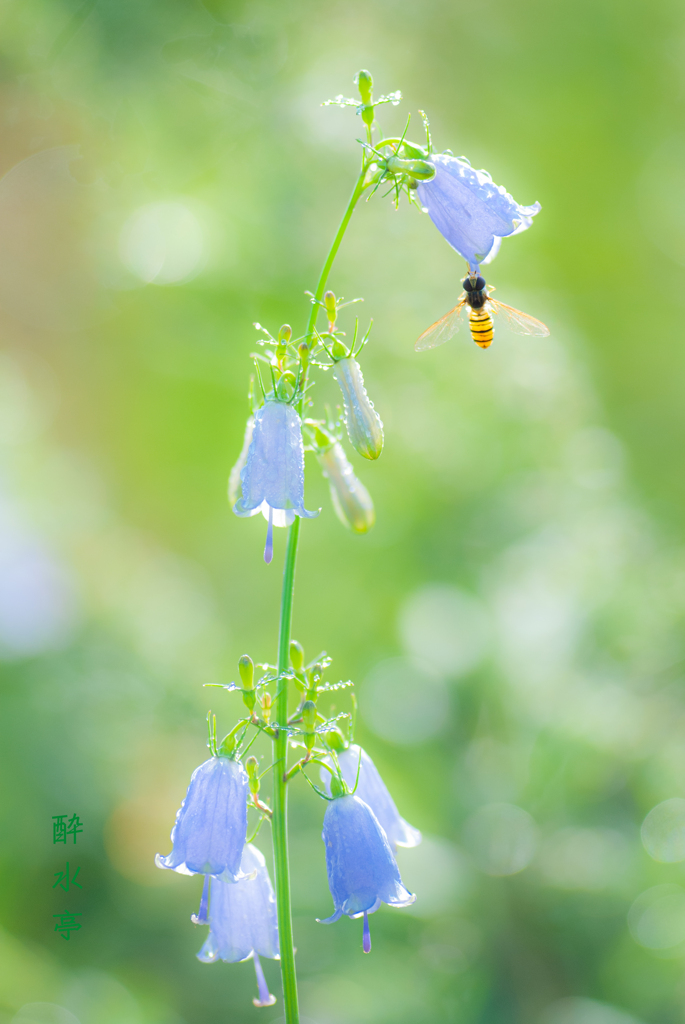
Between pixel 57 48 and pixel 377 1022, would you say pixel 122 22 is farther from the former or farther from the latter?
pixel 377 1022

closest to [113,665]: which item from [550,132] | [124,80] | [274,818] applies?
[274,818]

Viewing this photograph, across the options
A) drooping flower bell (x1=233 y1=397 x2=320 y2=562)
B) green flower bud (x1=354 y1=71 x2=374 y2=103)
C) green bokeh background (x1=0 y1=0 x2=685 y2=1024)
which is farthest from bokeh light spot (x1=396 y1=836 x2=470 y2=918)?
green flower bud (x1=354 y1=71 x2=374 y2=103)

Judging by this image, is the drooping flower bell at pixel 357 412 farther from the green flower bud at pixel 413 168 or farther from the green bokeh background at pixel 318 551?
the green bokeh background at pixel 318 551

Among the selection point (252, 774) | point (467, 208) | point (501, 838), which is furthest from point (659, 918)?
point (467, 208)

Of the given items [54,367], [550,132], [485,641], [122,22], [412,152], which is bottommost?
[412,152]

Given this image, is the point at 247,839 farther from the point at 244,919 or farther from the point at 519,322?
the point at 519,322
